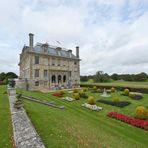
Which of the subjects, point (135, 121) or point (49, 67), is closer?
point (135, 121)

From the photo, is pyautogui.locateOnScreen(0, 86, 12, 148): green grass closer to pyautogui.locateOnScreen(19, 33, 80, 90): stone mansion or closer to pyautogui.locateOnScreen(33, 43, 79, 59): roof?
pyautogui.locateOnScreen(19, 33, 80, 90): stone mansion

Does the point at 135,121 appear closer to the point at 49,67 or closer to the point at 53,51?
the point at 49,67

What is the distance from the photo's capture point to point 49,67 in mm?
35656

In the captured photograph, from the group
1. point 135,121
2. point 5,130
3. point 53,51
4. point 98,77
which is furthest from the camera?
point 98,77

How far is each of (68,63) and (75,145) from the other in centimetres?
3512

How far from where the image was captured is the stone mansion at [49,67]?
106 feet

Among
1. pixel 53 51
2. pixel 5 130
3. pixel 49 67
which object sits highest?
pixel 53 51

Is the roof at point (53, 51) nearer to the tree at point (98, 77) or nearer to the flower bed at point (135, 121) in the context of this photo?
the tree at point (98, 77)

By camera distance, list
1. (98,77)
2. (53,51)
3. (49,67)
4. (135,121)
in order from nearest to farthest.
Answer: (135,121) < (49,67) < (53,51) < (98,77)

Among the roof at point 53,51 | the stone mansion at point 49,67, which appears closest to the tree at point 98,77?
the stone mansion at point 49,67

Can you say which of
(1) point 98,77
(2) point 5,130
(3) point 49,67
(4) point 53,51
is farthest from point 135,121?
(1) point 98,77

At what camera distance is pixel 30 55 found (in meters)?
32.0

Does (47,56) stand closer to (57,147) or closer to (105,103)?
(105,103)

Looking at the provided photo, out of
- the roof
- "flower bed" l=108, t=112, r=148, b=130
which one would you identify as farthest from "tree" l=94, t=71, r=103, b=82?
"flower bed" l=108, t=112, r=148, b=130
